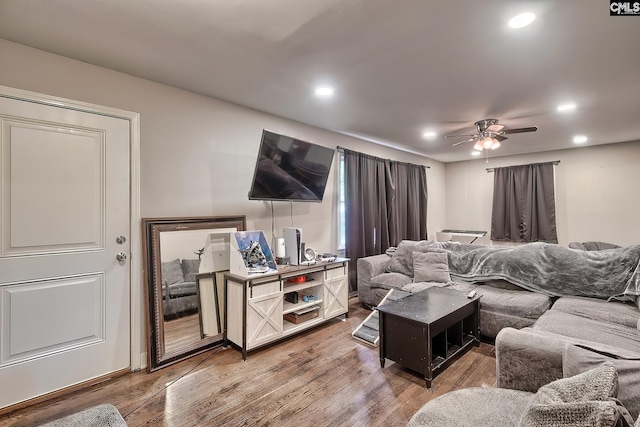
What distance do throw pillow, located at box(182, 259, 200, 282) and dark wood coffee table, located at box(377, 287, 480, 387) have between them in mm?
1687

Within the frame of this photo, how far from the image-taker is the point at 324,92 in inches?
112

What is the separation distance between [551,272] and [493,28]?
2.61m

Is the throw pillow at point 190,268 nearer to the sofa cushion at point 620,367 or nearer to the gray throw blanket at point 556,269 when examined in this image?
the sofa cushion at point 620,367

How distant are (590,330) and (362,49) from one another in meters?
2.62

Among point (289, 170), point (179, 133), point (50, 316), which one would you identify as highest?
point (179, 133)

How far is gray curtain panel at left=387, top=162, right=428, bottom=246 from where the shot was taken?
17.0ft

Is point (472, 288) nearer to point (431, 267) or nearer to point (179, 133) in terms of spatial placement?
point (431, 267)

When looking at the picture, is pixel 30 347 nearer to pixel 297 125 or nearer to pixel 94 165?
pixel 94 165

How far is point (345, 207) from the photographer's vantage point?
4.38 metres

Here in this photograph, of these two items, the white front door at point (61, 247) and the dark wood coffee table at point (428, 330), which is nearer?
the white front door at point (61, 247)

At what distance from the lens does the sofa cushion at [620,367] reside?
1.07 m

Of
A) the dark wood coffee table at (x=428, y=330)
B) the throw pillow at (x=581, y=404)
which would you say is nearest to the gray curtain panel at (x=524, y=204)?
the dark wood coffee table at (x=428, y=330)

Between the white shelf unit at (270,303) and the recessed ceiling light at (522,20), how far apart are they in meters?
2.50

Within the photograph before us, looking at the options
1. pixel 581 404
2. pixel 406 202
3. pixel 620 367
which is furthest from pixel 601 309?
pixel 406 202
